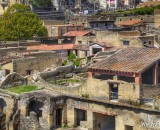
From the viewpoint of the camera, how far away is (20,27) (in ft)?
173

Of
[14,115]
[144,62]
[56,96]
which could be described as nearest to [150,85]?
[144,62]

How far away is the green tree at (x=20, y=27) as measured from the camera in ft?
172

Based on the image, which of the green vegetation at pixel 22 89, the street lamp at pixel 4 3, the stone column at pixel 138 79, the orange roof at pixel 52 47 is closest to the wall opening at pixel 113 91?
the stone column at pixel 138 79

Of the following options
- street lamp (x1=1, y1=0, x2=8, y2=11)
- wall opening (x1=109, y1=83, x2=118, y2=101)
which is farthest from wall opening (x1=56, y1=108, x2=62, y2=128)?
street lamp (x1=1, y1=0, x2=8, y2=11)

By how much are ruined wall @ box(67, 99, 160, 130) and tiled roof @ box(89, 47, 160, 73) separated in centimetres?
219

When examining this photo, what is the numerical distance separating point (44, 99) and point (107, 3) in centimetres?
7851

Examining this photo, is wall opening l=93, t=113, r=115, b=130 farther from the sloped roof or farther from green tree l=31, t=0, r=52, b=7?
green tree l=31, t=0, r=52, b=7

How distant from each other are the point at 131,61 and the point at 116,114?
3.44 metres

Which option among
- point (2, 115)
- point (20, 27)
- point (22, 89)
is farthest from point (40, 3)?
point (2, 115)

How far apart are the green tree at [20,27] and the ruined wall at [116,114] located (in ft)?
88.4

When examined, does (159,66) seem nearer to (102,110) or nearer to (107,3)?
(102,110)

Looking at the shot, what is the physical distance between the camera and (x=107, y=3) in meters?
103

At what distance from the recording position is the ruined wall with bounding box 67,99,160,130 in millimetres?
23656

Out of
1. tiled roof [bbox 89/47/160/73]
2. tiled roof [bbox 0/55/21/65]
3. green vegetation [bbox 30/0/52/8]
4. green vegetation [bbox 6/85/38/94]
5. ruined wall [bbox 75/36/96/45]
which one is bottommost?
green vegetation [bbox 6/85/38/94]
